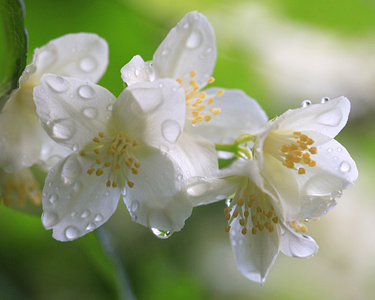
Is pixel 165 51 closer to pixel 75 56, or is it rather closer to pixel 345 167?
pixel 75 56

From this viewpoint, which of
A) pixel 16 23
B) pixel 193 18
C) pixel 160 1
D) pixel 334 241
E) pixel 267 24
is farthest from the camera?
pixel 334 241

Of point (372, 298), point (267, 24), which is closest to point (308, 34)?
point (267, 24)

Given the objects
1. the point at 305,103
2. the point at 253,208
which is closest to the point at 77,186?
the point at 253,208

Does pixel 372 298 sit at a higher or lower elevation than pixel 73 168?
lower

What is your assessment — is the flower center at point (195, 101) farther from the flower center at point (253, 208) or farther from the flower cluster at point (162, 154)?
the flower center at point (253, 208)

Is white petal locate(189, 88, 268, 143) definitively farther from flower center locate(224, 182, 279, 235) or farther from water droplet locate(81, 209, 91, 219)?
water droplet locate(81, 209, 91, 219)

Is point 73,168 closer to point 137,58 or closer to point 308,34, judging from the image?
point 137,58

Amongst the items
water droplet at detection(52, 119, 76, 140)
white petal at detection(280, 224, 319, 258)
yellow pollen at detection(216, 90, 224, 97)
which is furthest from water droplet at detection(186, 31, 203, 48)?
white petal at detection(280, 224, 319, 258)
